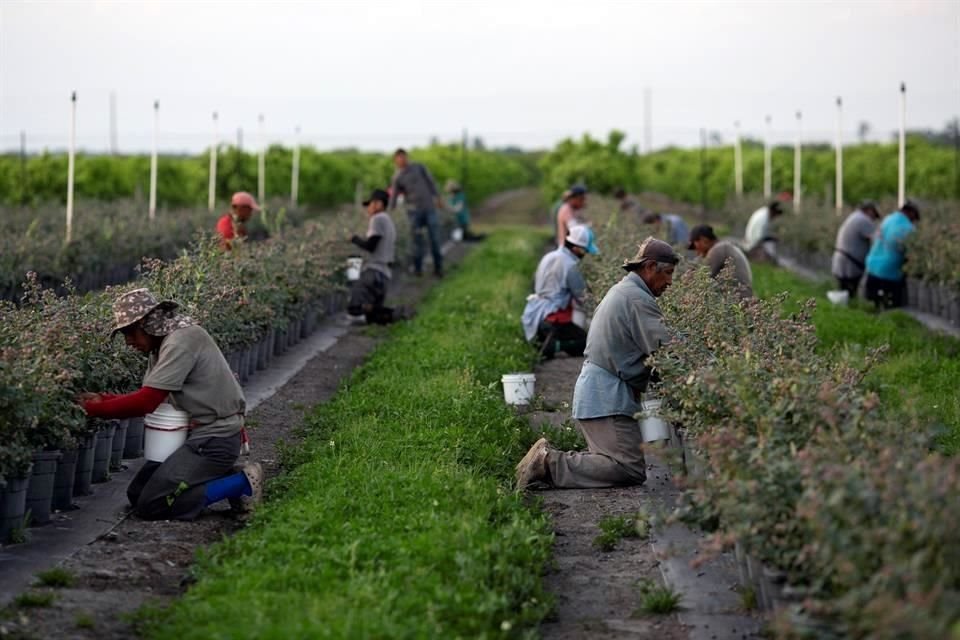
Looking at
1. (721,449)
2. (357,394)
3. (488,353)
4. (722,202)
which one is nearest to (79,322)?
(357,394)

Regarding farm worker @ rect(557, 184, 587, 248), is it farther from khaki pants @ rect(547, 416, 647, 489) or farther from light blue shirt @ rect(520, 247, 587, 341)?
khaki pants @ rect(547, 416, 647, 489)

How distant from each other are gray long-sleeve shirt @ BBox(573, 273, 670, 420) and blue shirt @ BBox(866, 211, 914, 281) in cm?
1015

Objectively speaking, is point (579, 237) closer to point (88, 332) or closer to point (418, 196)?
point (88, 332)

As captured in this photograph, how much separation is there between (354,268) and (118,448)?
818cm

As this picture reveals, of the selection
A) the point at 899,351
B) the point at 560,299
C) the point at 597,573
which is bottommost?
the point at 597,573

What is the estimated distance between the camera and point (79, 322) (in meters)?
8.15

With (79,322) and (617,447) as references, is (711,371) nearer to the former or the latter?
(617,447)

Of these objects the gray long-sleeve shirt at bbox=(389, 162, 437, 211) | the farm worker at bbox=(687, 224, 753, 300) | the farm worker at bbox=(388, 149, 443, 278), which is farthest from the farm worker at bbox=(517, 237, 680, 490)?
the gray long-sleeve shirt at bbox=(389, 162, 437, 211)

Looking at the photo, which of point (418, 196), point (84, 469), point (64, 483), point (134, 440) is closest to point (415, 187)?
point (418, 196)

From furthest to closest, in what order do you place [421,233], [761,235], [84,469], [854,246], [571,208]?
[761,235], [421,233], [854,246], [571,208], [84,469]

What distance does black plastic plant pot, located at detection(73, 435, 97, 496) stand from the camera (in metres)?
7.83

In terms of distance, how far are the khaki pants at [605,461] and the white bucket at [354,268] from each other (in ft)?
27.4

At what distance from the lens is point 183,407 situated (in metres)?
7.53

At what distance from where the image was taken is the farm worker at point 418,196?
22500mm
